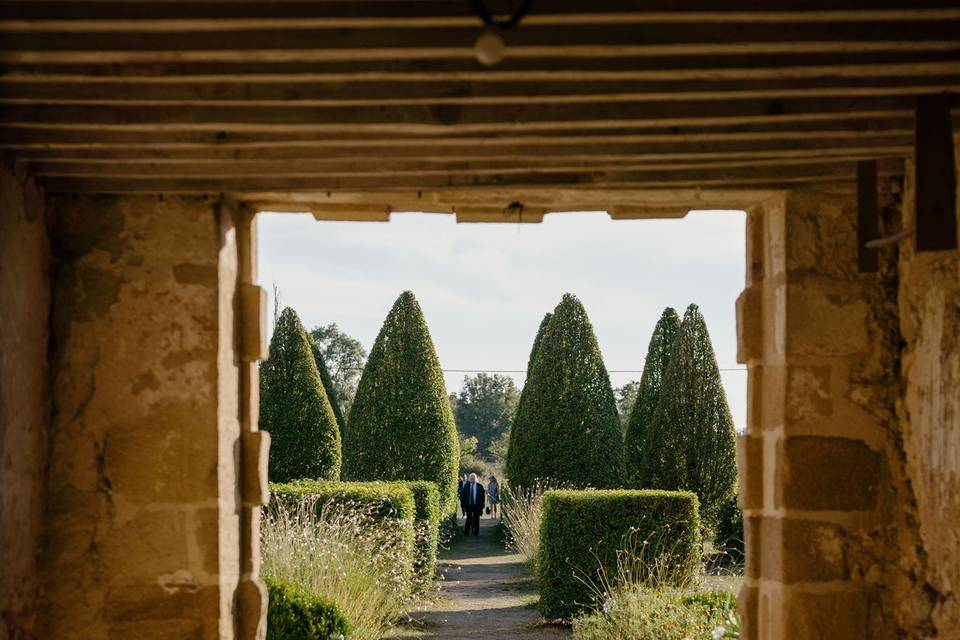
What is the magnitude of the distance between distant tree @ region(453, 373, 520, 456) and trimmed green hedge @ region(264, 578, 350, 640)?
34.4 metres

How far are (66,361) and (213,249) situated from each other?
25.9 inches

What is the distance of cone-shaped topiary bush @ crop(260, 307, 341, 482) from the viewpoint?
41.7 ft

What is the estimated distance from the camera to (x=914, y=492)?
3219mm

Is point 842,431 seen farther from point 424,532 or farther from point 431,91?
point 424,532

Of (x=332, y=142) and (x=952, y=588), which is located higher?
(x=332, y=142)

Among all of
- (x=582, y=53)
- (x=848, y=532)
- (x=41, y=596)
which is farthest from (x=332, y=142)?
(x=848, y=532)

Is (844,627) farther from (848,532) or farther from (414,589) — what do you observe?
(414,589)

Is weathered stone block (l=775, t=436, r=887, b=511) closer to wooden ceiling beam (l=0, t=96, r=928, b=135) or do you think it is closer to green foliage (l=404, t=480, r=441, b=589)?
wooden ceiling beam (l=0, t=96, r=928, b=135)

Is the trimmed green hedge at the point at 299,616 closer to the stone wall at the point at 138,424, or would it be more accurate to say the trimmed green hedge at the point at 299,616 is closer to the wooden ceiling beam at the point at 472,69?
the stone wall at the point at 138,424

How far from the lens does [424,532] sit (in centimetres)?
1001

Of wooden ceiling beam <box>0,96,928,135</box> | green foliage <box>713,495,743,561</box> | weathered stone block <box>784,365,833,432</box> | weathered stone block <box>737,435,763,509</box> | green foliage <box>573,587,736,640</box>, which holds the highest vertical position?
wooden ceiling beam <box>0,96,928,135</box>

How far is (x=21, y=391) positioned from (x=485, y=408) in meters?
37.8

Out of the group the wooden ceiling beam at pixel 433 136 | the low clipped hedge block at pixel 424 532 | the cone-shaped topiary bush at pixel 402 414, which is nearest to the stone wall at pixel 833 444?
the wooden ceiling beam at pixel 433 136

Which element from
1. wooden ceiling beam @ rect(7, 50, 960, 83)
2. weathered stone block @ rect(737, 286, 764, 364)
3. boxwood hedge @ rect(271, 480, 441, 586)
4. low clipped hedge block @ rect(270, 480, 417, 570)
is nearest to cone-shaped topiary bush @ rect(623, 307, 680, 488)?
boxwood hedge @ rect(271, 480, 441, 586)
